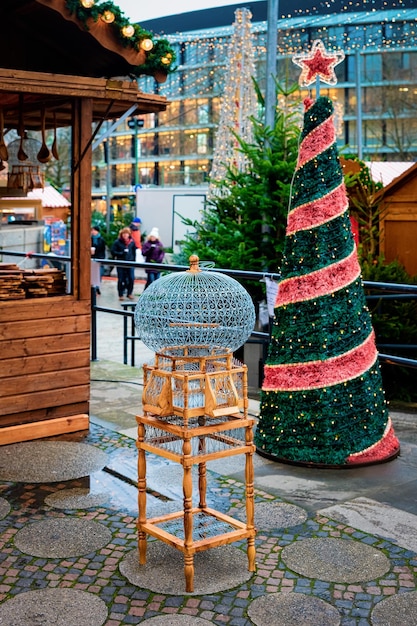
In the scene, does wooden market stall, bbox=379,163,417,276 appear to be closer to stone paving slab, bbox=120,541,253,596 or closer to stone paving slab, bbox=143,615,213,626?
stone paving slab, bbox=120,541,253,596

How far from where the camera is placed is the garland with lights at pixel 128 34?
6145mm

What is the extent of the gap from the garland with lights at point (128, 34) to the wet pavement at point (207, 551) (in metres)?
3.12

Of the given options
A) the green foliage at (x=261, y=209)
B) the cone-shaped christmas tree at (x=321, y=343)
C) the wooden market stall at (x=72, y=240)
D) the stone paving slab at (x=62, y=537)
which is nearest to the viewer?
the stone paving slab at (x=62, y=537)

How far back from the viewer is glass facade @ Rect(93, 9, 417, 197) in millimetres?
50750

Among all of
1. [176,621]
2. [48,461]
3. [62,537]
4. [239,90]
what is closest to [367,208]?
[239,90]

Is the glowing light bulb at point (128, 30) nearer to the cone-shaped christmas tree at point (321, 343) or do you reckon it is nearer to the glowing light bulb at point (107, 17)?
the glowing light bulb at point (107, 17)

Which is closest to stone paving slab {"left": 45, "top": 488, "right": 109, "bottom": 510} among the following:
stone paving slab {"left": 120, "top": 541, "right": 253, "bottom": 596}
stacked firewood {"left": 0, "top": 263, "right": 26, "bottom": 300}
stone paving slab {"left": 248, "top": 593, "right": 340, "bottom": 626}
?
stone paving slab {"left": 120, "top": 541, "right": 253, "bottom": 596}

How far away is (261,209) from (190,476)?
702cm

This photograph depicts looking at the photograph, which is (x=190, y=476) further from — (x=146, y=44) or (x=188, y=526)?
(x=146, y=44)

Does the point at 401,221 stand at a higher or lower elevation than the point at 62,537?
higher

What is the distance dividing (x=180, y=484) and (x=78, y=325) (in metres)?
2.01

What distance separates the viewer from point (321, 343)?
226 inches

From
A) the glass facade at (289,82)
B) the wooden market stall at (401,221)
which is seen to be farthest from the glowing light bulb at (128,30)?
the glass facade at (289,82)

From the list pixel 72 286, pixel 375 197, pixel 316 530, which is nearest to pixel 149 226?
pixel 375 197
